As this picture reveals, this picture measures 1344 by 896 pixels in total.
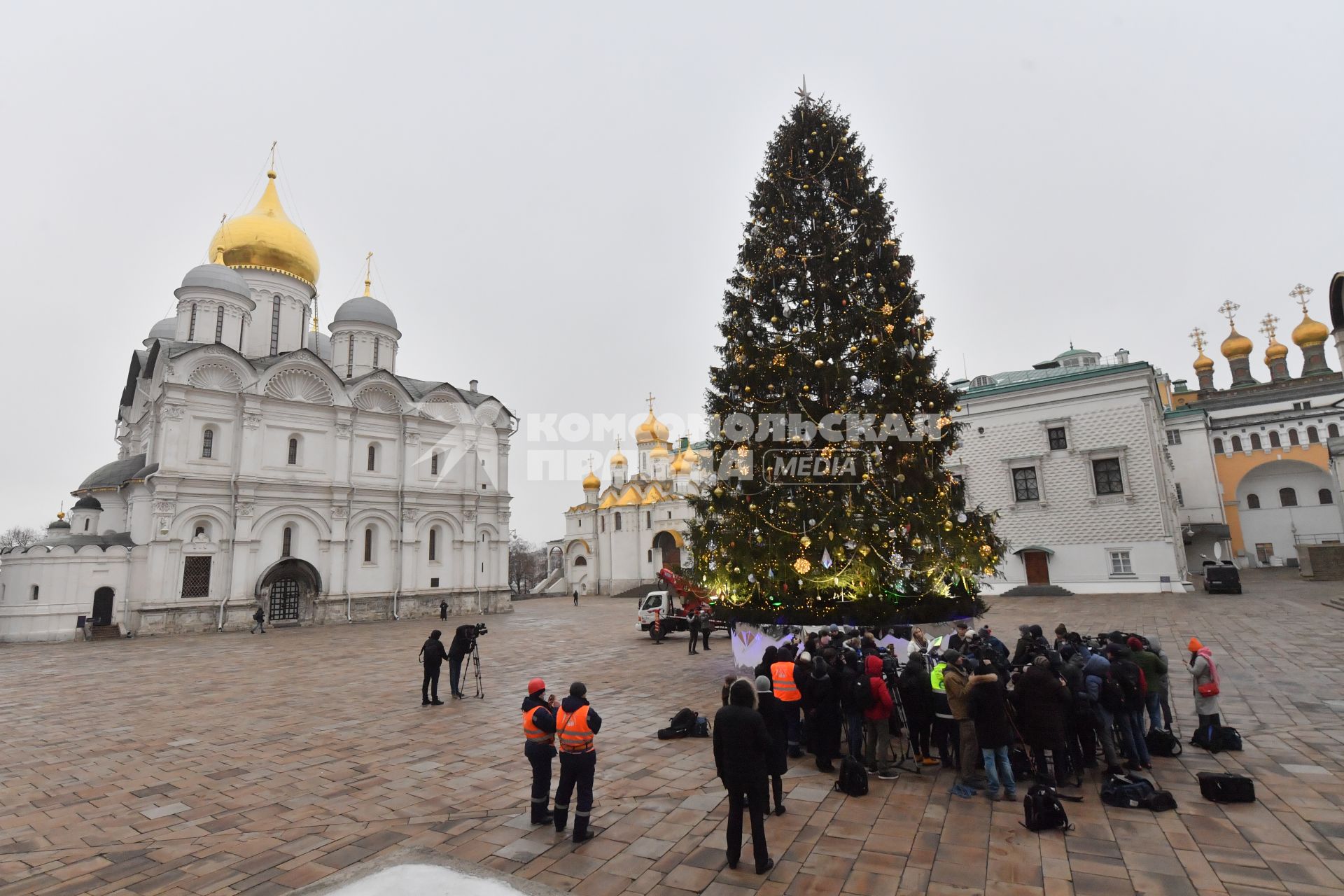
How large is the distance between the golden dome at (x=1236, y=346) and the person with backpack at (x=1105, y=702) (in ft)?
197

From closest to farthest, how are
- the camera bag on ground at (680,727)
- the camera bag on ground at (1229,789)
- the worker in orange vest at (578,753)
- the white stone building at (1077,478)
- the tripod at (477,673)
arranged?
the worker in orange vest at (578,753) → the camera bag on ground at (1229,789) → the camera bag on ground at (680,727) → the tripod at (477,673) → the white stone building at (1077,478)

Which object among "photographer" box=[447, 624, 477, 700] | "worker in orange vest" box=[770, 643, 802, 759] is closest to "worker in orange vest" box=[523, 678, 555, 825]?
"worker in orange vest" box=[770, 643, 802, 759]

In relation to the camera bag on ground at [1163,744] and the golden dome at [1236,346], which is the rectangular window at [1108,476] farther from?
the golden dome at [1236,346]

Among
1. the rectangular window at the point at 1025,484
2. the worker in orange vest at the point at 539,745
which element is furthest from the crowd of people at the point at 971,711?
the rectangular window at the point at 1025,484

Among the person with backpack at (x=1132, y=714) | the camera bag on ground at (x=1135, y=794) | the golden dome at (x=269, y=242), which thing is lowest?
the camera bag on ground at (x=1135, y=794)

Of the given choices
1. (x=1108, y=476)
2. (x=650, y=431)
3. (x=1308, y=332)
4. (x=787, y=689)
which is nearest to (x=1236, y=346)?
(x=1308, y=332)

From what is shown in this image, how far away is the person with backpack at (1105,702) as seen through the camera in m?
6.19

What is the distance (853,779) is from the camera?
20.0 ft

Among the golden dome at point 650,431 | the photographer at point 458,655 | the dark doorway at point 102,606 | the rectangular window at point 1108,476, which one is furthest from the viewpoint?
the golden dome at point 650,431

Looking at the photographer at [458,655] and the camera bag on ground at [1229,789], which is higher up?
the photographer at [458,655]

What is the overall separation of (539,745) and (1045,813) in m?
4.13

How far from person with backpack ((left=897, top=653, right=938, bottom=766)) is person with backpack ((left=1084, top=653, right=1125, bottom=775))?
1464mm

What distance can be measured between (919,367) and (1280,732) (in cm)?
647

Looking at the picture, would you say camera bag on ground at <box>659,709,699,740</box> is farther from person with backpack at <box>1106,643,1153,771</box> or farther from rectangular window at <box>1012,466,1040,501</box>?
rectangular window at <box>1012,466,1040,501</box>
